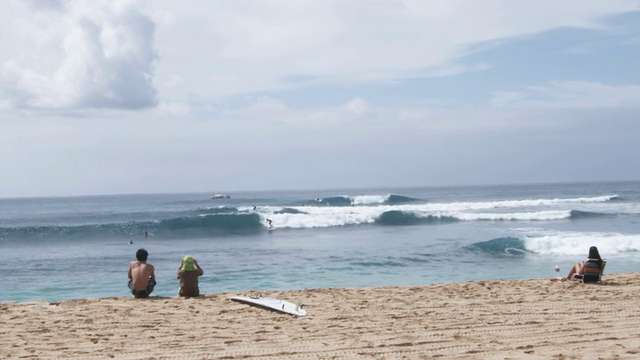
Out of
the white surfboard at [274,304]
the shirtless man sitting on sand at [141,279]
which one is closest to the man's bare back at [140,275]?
the shirtless man sitting on sand at [141,279]

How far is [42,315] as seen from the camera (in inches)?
320

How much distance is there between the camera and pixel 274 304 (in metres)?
8.48

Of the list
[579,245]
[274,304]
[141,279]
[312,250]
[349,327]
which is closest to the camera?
[349,327]

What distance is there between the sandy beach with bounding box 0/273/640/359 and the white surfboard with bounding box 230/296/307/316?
14 cm

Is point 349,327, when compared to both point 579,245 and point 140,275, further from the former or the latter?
point 579,245

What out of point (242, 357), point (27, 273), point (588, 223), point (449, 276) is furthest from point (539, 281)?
point (588, 223)

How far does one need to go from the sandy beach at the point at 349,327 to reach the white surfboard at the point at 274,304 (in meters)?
0.14

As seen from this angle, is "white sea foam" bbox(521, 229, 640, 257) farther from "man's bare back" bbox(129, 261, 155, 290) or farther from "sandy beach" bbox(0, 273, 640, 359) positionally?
"man's bare back" bbox(129, 261, 155, 290)

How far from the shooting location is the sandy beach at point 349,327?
5.75 m

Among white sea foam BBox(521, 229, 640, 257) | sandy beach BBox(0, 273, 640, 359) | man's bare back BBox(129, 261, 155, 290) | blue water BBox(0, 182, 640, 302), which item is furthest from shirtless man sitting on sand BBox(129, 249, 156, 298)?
white sea foam BBox(521, 229, 640, 257)

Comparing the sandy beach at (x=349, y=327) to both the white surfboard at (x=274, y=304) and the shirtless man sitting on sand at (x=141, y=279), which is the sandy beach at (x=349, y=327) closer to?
the white surfboard at (x=274, y=304)

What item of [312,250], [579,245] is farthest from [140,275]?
[579,245]

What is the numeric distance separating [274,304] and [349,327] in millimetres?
1842

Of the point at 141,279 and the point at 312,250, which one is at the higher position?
the point at 141,279
